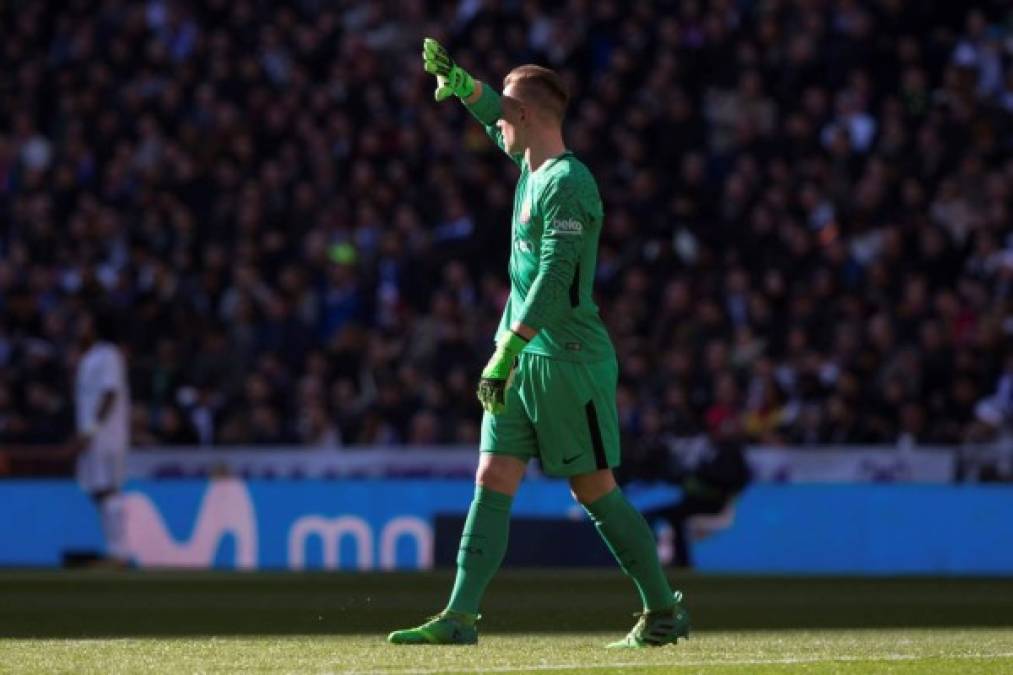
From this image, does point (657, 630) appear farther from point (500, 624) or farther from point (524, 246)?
point (500, 624)

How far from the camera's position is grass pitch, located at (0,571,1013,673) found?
7.53 m

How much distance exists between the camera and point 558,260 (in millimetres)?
8039

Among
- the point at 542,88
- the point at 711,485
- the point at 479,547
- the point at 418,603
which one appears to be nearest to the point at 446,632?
the point at 479,547

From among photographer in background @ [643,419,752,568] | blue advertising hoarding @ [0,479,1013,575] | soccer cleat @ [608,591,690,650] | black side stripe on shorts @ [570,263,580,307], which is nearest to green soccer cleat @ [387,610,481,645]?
soccer cleat @ [608,591,690,650]

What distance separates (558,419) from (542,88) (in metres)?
1.23

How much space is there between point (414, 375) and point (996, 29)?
22.6 feet

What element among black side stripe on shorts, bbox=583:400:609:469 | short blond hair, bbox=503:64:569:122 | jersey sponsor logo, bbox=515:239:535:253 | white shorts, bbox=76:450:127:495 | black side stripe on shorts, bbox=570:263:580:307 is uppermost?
short blond hair, bbox=503:64:569:122

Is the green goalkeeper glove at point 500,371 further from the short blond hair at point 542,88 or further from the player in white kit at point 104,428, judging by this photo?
the player in white kit at point 104,428

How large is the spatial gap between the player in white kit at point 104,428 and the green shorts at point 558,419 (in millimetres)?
10502

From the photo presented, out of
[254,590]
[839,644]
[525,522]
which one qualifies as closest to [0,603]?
[254,590]

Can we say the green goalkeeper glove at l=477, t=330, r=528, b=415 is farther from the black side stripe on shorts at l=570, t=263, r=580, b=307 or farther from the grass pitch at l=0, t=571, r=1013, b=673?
the grass pitch at l=0, t=571, r=1013, b=673

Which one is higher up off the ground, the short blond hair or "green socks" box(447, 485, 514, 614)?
the short blond hair

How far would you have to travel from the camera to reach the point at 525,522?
62.3 ft

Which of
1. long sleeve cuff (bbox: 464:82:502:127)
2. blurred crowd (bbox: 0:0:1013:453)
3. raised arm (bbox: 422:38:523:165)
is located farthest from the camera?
blurred crowd (bbox: 0:0:1013:453)
